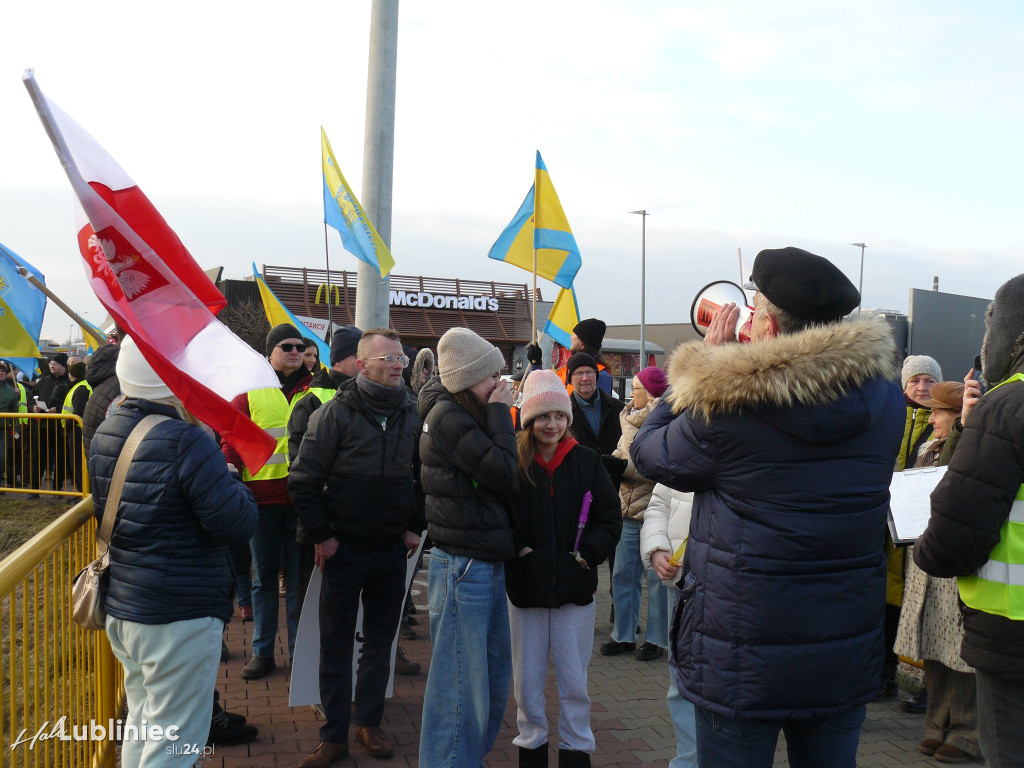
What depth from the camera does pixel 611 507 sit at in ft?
13.6

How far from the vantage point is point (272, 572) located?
560cm

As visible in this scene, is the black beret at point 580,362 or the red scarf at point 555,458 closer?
the red scarf at point 555,458

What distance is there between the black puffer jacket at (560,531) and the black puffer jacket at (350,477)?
31.4 inches

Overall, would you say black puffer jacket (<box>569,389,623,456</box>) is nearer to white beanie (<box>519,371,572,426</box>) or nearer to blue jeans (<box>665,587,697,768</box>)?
white beanie (<box>519,371,572,426</box>)

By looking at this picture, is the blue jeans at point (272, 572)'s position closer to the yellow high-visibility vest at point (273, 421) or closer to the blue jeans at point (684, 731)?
the yellow high-visibility vest at point (273, 421)

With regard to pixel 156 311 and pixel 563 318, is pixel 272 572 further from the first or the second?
pixel 563 318

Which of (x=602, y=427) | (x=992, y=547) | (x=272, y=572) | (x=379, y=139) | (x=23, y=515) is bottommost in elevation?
(x=23, y=515)

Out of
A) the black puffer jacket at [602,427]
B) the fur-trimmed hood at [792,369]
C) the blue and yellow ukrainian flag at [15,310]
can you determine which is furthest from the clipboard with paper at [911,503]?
the blue and yellow ukrainian flag at [15,310]

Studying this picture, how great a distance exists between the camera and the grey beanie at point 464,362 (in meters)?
3.88

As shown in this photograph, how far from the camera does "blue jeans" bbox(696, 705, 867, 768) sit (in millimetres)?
2422

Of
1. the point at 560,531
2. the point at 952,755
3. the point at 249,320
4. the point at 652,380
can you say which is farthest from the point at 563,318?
the point at 249,320

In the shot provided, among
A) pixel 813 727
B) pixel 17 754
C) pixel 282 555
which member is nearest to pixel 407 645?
pixel 282 555

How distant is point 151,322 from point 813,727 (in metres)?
2.66

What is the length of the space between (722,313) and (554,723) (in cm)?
Answer: 297
